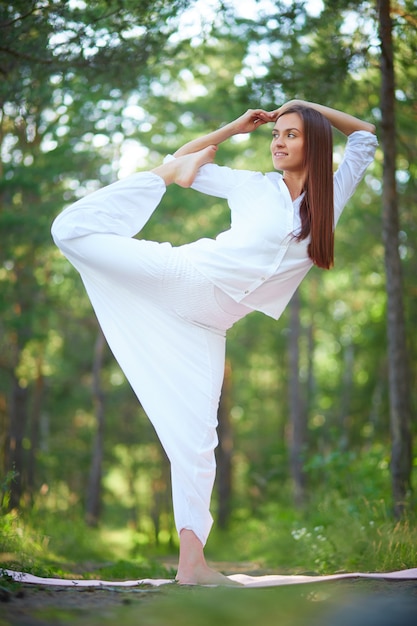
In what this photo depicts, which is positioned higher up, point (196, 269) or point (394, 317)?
point (196, 269)

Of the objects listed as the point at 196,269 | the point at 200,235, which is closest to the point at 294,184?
the point at 196,269

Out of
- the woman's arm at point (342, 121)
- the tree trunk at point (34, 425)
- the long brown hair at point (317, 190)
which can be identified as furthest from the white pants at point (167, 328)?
the tree trunk at point (34, 425)

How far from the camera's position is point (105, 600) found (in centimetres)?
321

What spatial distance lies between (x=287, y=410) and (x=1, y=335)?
13179mm

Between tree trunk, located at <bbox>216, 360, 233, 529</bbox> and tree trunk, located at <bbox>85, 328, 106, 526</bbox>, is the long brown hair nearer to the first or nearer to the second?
tree trunk, located at <bbox>85, 328, 106, 526</bbox>

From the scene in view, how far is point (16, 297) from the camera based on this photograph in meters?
12.6

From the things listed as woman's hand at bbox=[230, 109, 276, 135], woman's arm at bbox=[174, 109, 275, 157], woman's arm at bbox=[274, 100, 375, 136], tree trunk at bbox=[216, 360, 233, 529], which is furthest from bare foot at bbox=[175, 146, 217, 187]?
tree trunk at bbox=[216, 360, 233, 529]

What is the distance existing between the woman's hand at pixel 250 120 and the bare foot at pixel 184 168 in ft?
0.83

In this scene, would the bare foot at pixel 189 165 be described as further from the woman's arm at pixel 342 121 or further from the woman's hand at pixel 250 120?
the woman's arm at pixel 342 121

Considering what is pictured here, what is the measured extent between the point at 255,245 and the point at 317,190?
19.6 inches

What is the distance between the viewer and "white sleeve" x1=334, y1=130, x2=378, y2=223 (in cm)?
440

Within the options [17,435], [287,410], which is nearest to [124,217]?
[17,435]

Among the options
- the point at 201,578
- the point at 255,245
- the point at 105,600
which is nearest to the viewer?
the point at 105,600

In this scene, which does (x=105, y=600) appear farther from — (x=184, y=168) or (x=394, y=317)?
(x=394, y=317)
